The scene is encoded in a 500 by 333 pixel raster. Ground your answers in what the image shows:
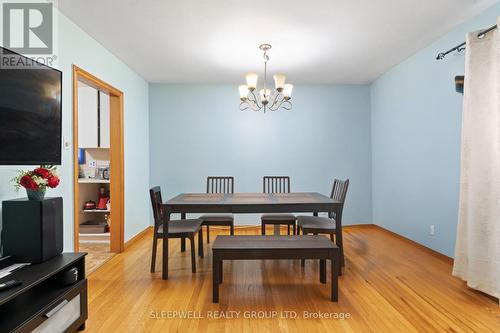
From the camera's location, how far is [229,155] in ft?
16.7

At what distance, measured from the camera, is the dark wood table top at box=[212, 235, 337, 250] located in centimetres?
242

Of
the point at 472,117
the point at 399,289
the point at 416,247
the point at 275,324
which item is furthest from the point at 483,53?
the point at 275,324

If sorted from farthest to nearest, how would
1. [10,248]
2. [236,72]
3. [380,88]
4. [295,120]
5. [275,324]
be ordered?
[295,120]
[380,88]
[236,72]
[275,324]
[10,248]

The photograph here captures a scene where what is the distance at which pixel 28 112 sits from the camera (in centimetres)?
A: 196

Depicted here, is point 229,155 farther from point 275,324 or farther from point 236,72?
point 275,324

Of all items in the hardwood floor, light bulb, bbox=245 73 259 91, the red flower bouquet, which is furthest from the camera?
light bulb, bbox=245 73 259 91

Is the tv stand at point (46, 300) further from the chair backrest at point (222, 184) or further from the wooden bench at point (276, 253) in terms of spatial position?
the chair backrest at point (222, 184)

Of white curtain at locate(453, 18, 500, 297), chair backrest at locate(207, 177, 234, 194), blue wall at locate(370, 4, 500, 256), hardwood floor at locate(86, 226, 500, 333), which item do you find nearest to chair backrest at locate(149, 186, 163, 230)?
hardwood floor at locate(86, 226, 500, 333)

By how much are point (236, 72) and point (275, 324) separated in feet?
11.4

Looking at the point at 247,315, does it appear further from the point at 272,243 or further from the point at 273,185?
the point at 273,185

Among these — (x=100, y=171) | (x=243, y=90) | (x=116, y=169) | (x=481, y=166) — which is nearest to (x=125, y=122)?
(x=116, y=169)

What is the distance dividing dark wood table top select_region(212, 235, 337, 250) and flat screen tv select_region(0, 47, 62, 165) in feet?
4.85

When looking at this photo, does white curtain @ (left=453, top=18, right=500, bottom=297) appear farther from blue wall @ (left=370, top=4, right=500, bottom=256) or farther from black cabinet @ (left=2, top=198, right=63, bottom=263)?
black cabinet @ (left=2, top=198, right=63, bottom=263)

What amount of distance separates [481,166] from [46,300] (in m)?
3.34
